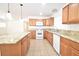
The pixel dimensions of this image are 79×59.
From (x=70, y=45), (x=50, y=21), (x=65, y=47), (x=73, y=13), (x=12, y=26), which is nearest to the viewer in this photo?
(x=70, y=45)

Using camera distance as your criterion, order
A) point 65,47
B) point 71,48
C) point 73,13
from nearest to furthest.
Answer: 1. point 71,48
2. point 65,47
3. point 73,13

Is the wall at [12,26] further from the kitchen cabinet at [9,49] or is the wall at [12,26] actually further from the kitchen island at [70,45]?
the kitchen island at [70,45]

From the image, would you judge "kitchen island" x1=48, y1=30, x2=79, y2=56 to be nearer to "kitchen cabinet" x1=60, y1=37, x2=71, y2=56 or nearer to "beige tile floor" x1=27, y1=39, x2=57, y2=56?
"kitchen cabinet" x1=60, y1=37, x2=71, y2=56

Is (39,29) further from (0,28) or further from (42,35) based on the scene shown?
(0,28)

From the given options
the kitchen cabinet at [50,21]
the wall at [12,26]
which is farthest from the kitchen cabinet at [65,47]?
the kitchen cabinet at [50,21]

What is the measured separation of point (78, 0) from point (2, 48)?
6.82ft

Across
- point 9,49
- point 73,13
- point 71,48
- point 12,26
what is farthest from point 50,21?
point 9,49

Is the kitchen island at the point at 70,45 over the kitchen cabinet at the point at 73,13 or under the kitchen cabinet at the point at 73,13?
under

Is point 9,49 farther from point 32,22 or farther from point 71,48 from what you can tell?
point 32,22

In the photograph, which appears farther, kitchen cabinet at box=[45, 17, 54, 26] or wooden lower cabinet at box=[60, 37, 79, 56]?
kitchen cabinet at box=[45, 17, 54, 26]

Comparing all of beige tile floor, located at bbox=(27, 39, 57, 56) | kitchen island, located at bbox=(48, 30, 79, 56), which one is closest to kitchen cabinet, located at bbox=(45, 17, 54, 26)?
beige tile floor, located at bbox=(27, 39, 57, 56)

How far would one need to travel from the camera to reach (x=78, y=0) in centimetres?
121

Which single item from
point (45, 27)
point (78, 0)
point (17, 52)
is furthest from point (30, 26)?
point (78, 0)

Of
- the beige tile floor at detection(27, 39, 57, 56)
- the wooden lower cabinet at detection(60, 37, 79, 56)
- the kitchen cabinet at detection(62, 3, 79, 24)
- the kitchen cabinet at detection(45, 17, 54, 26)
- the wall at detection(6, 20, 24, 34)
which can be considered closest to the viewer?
the wooden lower cabinet at detection(60, 37, 79, 56)
